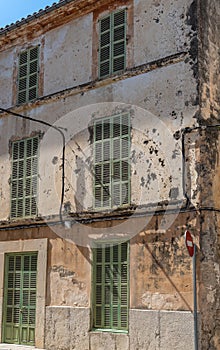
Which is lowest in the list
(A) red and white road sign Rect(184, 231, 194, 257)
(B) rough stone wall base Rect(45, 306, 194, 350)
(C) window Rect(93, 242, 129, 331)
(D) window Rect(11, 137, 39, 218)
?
(B) rough stone wall base Rect(45, 306, 194, 350)

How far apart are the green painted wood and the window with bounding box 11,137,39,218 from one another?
1087 millimetres

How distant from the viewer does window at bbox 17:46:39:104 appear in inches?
549

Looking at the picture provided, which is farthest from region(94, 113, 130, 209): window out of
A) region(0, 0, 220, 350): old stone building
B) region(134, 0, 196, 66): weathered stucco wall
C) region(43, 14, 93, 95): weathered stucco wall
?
region(43, 14, 93, 95): weathered stucco wall

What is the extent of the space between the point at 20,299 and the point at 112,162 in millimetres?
4006

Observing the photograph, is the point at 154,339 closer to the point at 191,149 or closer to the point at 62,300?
the point at 62,300

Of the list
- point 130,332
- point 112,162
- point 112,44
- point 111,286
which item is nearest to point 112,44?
point 112,44

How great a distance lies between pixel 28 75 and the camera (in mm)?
14125

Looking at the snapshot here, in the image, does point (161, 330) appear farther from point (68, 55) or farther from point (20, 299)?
point (68, 55)

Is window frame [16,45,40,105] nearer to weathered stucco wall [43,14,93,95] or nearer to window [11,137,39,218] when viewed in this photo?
weathered stucco wall [43,14,93,95]

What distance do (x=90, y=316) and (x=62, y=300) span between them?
3.10 ft

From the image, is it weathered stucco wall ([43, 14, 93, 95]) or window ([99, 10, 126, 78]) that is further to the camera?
weathered stucco wall ([43, 14, 93, 95])

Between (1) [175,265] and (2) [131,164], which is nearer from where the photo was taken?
(1) [175,265]

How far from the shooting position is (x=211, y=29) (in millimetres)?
11203

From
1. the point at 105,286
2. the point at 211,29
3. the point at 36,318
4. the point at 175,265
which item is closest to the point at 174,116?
the point at 211,29
